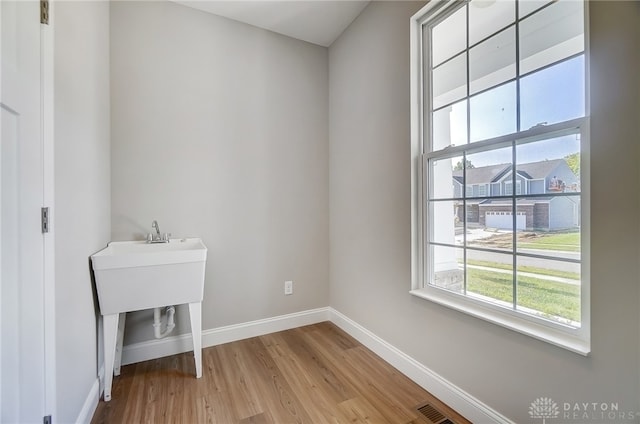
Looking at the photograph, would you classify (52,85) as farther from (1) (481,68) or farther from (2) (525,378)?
(2) (525,378)

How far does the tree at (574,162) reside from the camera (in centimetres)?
113

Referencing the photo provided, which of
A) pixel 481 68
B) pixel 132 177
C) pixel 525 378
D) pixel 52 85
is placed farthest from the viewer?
pixel 132 177

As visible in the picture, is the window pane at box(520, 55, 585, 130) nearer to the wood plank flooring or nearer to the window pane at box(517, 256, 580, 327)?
the window pane at box(517, 256, 580, 327)

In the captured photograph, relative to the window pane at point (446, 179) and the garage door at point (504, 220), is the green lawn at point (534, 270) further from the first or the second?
the window pane at point (446, 179)

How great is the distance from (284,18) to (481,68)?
5.59 feet

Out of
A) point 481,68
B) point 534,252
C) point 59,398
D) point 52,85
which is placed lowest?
point 59,398

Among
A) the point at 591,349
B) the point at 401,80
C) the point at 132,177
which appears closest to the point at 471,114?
the point at 401,80

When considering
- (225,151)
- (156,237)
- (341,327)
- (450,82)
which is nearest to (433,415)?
(341,327)

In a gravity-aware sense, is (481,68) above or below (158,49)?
below

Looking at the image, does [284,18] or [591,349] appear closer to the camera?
[591,349]

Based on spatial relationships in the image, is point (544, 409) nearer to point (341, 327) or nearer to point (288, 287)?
point (341, 327)

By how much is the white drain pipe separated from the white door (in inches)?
36.1

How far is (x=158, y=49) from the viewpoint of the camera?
2131 mm

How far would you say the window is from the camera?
1.15m
